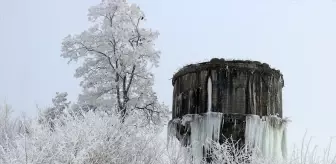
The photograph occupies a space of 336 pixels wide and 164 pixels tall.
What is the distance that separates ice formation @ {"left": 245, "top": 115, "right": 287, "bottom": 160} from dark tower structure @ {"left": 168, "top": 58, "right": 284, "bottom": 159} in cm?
21

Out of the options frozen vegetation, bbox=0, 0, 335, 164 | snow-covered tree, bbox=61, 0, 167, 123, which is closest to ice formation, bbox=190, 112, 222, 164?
frozen vegetation, bbox=0, 0, 335, 164

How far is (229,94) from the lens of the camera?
1681 cm

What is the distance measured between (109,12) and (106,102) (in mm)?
4005

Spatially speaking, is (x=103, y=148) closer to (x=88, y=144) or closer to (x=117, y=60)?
(x=88, y=144)

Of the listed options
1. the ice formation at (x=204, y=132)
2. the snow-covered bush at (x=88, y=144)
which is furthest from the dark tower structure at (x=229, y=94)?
the snow-covered bush at (x=88, y=144)

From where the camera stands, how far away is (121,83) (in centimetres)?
2161

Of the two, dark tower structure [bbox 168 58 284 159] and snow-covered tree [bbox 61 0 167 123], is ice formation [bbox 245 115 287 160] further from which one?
snow-covered tree [bbox 61 0 167 123]

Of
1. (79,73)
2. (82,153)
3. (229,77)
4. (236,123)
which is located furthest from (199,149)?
(79,73)

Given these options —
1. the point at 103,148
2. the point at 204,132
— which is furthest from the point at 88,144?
the point at 204,132

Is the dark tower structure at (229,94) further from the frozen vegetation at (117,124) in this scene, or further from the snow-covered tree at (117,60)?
the snow-covered tree at (117,60)

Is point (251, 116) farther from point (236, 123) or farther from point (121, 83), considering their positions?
point (121, 83)

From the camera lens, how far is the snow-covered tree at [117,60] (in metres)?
21.2

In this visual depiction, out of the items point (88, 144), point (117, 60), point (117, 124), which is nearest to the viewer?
point (88, 144)

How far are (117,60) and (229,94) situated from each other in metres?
6.35
